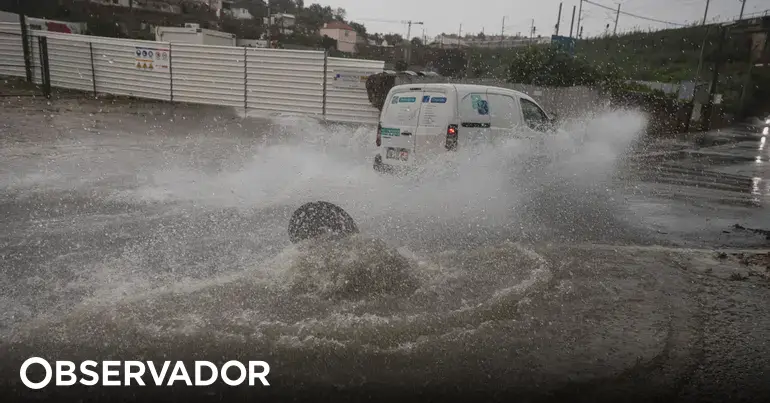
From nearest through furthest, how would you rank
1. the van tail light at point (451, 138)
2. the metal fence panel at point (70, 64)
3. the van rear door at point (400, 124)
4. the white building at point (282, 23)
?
the van tail light at point (451, 138) → the van rear door at point (400, 124) → the metal fence panel at point (70, 64) → the white building at point (282, 23)

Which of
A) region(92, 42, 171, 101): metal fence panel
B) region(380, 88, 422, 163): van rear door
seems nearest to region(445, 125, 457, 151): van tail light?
region(380, 88, 422, 163): van rear door

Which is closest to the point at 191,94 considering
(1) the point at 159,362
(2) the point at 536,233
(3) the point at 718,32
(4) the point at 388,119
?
(4) the point at 388,119

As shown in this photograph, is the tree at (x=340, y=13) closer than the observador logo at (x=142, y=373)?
No

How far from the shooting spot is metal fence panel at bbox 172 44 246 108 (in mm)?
19109

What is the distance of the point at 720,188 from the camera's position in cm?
1035

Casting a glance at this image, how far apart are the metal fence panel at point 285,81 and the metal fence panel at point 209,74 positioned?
0.58m

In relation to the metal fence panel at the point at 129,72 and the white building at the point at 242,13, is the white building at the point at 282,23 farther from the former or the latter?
the metal fence panel at the point at 129,72

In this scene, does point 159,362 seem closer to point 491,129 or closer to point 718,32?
point 491,129

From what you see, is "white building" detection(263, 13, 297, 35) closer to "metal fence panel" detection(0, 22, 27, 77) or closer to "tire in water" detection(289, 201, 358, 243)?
"metal fence panel" detection(0, 22, 27, 77)

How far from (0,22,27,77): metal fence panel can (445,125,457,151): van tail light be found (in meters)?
23.4

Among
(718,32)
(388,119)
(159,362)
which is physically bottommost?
(159,362)

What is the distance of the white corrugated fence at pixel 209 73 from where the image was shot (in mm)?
17250

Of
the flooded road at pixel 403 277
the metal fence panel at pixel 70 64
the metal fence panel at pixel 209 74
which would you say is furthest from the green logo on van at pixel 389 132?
the metal fence panel at pixel 70 64

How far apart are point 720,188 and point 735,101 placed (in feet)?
99.3
